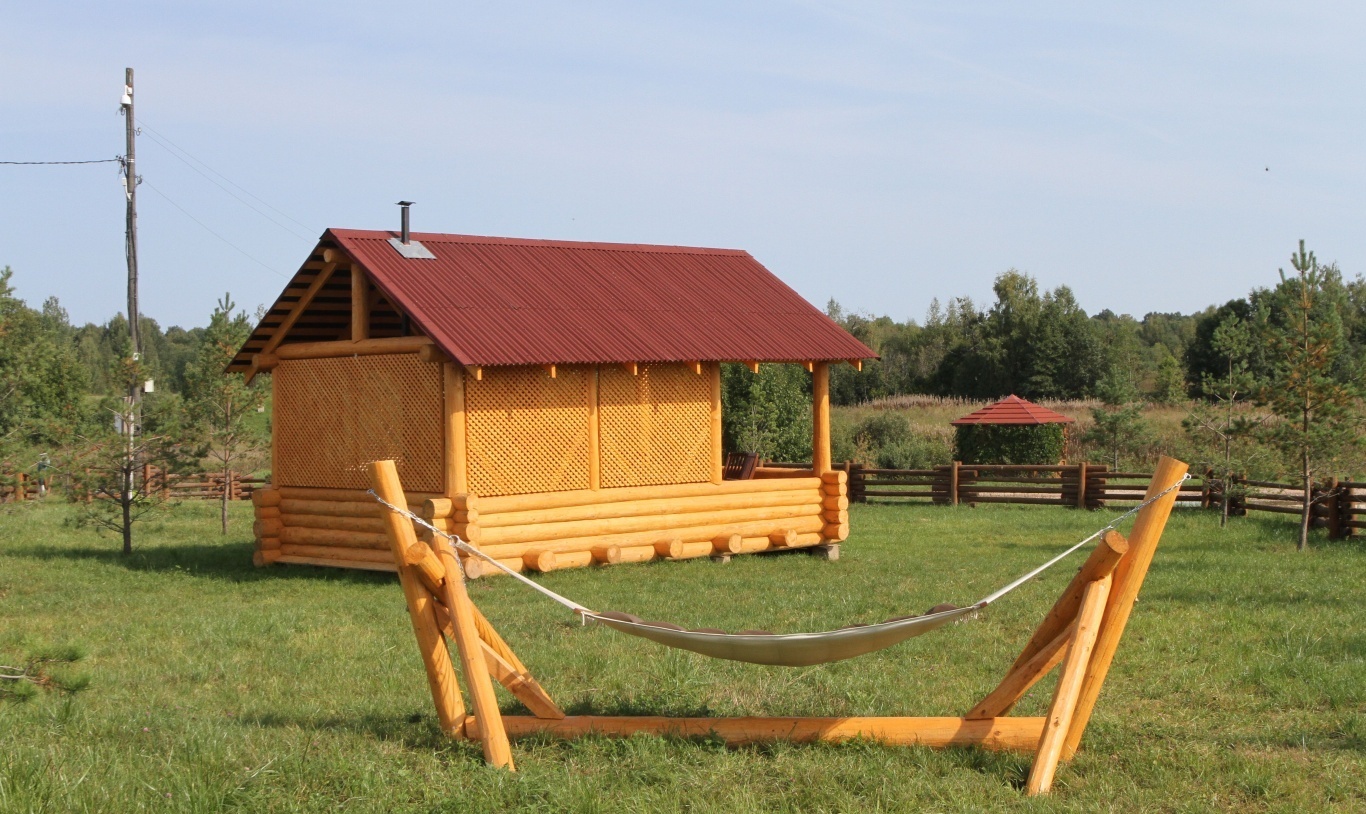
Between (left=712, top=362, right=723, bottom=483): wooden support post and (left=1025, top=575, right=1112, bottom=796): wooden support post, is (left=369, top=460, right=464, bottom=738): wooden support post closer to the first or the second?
(left=1025, top=575, right=1112, bottom=796): wooden support post

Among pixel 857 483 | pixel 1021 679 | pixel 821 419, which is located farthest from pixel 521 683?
pixel 857 483

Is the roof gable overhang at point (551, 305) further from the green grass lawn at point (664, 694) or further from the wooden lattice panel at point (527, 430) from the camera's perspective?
the green grass lawn at point (664, 694)

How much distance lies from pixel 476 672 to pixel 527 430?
33.2 ft

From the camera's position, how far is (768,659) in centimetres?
637

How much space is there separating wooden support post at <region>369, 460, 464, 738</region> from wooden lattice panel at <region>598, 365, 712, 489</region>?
10.3 meters

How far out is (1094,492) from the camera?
89.5 feet

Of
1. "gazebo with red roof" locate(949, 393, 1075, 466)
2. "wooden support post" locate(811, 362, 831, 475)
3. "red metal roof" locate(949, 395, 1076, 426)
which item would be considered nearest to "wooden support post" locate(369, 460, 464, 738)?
"wooden support post" locate(811, 362, 831, 475)

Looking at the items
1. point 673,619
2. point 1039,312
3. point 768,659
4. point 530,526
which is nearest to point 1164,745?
point 768,659

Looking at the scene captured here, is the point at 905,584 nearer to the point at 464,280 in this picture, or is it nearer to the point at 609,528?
the point at 609,528

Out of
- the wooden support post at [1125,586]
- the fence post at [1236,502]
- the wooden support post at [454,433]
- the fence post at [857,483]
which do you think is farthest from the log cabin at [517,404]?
the fence post at [857,483]

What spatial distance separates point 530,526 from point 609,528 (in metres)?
1.23

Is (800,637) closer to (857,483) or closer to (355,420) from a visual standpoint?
(355,420)

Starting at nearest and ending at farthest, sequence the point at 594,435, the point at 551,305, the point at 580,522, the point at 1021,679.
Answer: the point at 1021,679 < the point at 580,522 < the point at 594,435 < the point at 551,305

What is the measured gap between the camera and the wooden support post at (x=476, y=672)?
6.43 m
